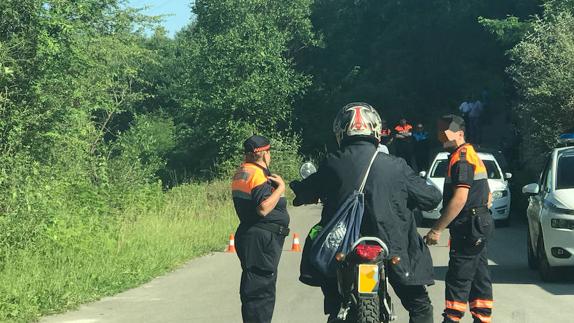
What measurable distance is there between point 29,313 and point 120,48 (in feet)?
73.6

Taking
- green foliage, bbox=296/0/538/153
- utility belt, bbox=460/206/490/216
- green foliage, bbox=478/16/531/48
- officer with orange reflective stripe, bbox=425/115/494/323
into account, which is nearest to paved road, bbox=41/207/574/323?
officer with orange reflective stripe, bbox=425/115/494/323

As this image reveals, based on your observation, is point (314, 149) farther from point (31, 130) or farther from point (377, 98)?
point (31, 130)

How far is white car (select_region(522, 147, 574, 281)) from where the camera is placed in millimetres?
12477

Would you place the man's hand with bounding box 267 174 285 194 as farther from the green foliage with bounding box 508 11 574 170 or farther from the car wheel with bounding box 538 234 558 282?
the green foliage with bounding box 508 11 574 170

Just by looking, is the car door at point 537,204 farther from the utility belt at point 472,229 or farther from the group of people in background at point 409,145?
the group of people in background at point 409,145

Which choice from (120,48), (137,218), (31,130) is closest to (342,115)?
(31,130)

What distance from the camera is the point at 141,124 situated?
52.4m

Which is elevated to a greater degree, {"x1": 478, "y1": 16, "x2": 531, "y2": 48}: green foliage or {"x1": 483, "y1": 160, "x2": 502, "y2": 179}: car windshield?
{"x1": 478, "y1": 16, "x2": 531, "y2": 48}: green foliage

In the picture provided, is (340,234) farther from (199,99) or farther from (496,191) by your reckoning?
(199,99)

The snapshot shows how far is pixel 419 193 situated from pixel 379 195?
28 cm

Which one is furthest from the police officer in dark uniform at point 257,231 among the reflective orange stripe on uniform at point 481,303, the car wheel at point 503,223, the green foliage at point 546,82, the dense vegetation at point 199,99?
the green foliage at point 546,82

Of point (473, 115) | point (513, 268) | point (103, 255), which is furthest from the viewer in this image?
point (473, 115)

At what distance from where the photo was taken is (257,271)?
848 centimetres

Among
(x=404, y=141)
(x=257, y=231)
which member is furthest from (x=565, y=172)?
(x=404, y=141)
